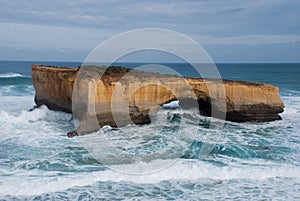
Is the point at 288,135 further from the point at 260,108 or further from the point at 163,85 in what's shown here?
the point at 163,85

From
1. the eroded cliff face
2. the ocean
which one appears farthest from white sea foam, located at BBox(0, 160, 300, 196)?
the eroded cliff face

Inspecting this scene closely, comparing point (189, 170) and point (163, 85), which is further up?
point (163, 85)

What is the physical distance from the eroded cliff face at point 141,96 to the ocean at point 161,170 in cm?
80

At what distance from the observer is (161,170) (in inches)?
397

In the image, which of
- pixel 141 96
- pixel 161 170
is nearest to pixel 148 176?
pixel 161 170

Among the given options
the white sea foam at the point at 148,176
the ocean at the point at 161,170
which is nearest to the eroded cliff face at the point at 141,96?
the ocean at the point at 161,170

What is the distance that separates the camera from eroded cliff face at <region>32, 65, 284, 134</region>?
14.6m

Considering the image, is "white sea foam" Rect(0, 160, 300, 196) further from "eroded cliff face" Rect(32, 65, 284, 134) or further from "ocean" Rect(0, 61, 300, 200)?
"eroded cliff face" Rect(32, 65, 284, 134)

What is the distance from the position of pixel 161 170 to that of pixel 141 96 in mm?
5689

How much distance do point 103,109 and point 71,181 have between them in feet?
19.0

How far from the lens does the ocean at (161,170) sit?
28.4 ft

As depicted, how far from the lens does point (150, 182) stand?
9.45m

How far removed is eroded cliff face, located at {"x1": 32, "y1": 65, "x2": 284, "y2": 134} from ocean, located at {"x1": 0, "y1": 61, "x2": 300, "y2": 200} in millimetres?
795

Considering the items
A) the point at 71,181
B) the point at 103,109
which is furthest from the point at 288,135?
the point at 71,181
